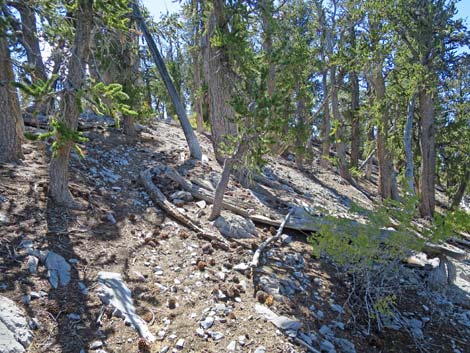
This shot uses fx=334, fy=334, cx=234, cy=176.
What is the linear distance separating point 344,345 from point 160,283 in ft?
7.11

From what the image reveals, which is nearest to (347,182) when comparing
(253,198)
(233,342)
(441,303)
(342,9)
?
(342,9)

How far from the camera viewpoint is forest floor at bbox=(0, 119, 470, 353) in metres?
3.11

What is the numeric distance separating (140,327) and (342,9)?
16241 millimetres

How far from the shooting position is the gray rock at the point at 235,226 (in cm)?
521

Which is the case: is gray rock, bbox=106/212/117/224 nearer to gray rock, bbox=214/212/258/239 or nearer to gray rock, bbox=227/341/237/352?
gray rock, bbox=214/212/258/239

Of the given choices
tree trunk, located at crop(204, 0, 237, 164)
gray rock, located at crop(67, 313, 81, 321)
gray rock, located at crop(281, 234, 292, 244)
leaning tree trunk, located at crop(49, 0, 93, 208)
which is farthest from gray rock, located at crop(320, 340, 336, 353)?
tree trunk, located at crop(204, 0, 237, 164)

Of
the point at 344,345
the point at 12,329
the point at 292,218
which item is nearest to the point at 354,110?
the point at 292,218

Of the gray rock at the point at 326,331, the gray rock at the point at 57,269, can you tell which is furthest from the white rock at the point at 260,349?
the gray rock at the point at 57,269

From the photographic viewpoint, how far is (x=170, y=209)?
5.51m

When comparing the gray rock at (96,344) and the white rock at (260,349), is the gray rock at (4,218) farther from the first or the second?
the white rock at (260,349)

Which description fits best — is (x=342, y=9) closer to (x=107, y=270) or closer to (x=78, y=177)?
(x=78, y=177)

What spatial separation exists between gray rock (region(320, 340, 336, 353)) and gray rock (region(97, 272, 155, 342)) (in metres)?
1.73

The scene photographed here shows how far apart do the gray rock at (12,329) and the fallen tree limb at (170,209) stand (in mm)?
2567

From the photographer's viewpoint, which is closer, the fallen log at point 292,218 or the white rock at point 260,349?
the white rock at point 260,349
